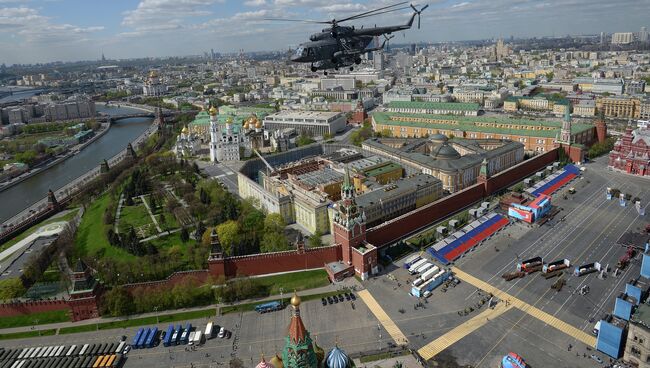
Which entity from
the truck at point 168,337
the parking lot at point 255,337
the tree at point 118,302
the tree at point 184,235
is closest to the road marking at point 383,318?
the parking lot at point 255,337

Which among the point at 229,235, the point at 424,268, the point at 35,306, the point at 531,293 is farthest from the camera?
the point at 229,235

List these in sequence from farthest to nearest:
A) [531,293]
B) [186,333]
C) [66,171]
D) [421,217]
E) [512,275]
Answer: [66,171] → [421,217] → [512,275] → [531,293] → [186,333]

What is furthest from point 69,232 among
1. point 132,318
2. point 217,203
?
point 132,318

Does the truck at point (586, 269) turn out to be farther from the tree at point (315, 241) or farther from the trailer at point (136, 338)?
the trailer at point (136, 338)

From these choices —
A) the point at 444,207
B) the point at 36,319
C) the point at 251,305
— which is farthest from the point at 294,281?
the point at 36,319

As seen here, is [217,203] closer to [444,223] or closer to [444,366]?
[444,223]

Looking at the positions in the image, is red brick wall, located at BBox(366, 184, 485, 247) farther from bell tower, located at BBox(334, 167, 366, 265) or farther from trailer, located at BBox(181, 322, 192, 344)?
trailer, located at BBox(181, 322, 192, 344)

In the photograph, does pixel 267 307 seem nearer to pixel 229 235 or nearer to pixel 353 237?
pixel 353 237
